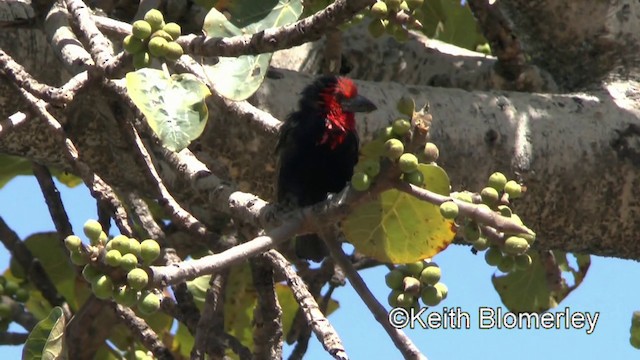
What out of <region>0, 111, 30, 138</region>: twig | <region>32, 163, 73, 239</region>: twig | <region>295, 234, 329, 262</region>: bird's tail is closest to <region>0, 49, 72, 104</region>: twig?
<region>0, 111, 30, 138</region>: twig

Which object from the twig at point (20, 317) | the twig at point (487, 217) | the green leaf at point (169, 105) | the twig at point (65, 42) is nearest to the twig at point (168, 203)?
the twig at point (65, 42)

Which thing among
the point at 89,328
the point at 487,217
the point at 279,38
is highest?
the point at 279,38

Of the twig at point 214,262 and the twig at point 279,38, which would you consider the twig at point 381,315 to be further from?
the twig at point 279,38

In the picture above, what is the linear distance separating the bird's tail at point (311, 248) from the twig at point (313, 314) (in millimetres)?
866

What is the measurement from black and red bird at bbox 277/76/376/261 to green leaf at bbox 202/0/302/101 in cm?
80

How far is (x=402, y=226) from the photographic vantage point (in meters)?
2.34

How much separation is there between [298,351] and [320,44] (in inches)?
39.3

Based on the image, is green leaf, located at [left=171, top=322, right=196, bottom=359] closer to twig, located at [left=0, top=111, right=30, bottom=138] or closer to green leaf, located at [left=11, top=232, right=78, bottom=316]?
green leaf, located at [left=11, top=232, right=78, bottom=316]

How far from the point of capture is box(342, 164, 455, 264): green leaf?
7.55 ft

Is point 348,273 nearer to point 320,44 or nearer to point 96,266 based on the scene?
point 96,266

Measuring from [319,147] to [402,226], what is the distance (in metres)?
1.27

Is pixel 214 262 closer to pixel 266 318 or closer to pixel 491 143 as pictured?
pixel 266 318

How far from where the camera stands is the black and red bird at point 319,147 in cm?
330

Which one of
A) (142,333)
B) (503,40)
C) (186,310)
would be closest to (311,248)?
(186,310)
